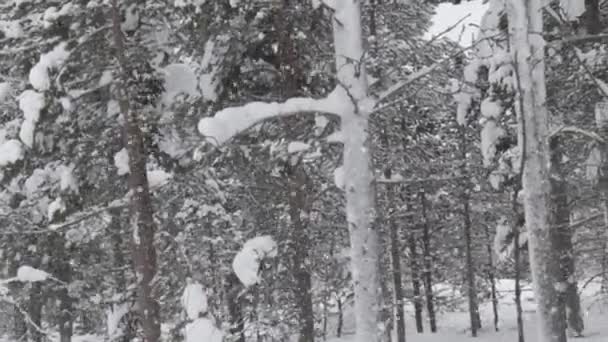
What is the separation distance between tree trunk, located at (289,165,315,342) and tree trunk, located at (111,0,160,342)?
6.50 ft

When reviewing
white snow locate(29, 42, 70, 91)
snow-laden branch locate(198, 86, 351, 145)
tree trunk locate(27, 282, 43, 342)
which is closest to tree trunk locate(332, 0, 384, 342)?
snow-laden branch locate(198, 86, 351, 145)

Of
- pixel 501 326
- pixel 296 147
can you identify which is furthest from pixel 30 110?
pixel 501 326

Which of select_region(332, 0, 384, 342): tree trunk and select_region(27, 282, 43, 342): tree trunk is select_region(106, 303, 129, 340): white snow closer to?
select_region(27, 282, 43, 342): tree trunk

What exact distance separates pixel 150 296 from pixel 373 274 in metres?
3.77

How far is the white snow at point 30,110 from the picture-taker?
8.09 m

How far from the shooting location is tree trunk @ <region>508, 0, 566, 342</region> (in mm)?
7629

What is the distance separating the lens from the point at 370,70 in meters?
8.52

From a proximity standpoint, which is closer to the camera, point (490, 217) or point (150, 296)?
point (150, 296)

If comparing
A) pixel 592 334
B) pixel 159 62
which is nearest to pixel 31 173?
pixel 159 62

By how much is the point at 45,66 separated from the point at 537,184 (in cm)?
665

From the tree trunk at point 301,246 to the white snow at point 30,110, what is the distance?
351 cm

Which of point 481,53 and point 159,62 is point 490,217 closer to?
point 481,53

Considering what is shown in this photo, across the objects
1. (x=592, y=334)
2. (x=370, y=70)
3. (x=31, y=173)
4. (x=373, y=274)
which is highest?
(x=370, y=70)

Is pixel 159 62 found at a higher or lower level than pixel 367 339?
higher
